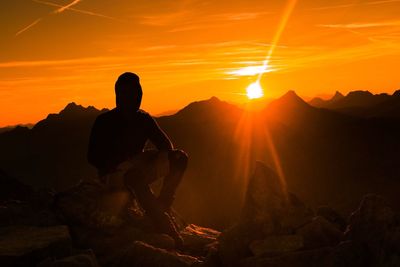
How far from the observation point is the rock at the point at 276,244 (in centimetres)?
606

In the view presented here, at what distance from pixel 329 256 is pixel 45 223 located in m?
4.81

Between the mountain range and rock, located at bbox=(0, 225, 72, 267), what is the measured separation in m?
65.6

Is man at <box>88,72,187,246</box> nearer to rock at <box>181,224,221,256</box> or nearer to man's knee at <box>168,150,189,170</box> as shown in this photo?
man's knee at <box>168,150,189,170</box>

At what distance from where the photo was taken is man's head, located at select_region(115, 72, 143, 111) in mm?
7398

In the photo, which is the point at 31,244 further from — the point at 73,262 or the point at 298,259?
the point at 298,259

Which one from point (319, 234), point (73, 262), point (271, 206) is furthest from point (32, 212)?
point (319, 234)

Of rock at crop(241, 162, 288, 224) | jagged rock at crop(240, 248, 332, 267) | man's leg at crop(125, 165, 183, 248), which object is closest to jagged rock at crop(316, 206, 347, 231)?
rock at crop(241, 162, 288, 224)

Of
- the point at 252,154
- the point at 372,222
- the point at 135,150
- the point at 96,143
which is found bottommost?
the point at 252,154

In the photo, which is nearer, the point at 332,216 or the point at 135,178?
the point at 135,178

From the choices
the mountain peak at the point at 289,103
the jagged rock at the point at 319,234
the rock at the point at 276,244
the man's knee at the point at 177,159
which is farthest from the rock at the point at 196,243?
the mountain peak at the point at 289,103

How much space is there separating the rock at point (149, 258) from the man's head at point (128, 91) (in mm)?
2329

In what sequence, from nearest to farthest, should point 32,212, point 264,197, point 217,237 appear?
point 264,197 < point 217,237 < point 32,212

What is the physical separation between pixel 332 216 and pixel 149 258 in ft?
12.1

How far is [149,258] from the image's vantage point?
612cm
